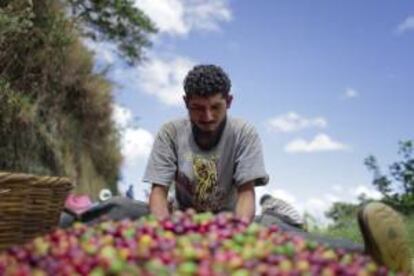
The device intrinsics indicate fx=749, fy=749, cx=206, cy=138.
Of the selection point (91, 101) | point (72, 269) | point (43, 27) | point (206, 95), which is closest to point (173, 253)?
point (72, 269)

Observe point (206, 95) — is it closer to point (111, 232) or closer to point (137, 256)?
point (111, 232)

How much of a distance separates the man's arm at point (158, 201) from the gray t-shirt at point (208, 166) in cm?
3

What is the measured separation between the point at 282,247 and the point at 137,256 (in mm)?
346

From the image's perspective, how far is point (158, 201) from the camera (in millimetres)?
3271

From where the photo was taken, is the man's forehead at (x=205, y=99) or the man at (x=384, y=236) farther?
the man's forehead at (x=205, y=99)

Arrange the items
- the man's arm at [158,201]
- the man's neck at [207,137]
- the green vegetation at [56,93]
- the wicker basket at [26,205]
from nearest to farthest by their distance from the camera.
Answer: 1. the wicker basket at [26,205]
2. the man's arm at [158,201]
3. the man's neck at [207,137]
4. the green vegetation at [56,93]

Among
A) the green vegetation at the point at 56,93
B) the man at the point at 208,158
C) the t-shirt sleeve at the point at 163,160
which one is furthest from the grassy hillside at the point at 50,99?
the man at the point at 208,158

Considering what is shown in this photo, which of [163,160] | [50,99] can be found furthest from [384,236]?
[50,99]

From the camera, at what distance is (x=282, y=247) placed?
5.66 ft

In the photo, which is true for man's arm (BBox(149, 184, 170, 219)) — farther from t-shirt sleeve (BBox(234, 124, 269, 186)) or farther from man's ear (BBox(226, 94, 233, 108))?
man's ear (BBox(226, 94, 233, 108))

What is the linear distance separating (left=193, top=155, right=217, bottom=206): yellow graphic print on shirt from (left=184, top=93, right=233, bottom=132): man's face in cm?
20

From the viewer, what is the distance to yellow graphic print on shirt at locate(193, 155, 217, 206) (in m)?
3.43

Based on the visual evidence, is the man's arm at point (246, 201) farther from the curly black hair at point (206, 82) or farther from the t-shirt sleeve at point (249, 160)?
the curly black hair at point (206, 82)

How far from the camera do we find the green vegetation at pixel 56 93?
27.1 feet
